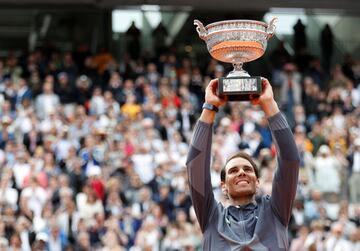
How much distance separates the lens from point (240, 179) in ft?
15.8

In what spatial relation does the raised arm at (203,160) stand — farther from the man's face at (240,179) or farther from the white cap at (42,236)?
the white cap at (42,236)

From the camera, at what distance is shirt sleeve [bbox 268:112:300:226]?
4.71m

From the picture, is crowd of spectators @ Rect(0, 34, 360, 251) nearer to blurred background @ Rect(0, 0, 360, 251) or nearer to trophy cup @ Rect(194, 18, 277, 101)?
blurred background @ Rect(0, 0, 360, 251)

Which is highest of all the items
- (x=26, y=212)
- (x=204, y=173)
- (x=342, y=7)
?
(x=342, y=7)

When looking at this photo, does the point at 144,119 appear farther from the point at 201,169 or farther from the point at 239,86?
the point at 239,86

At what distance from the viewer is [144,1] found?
790 inches

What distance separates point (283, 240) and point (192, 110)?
14184 millimetres

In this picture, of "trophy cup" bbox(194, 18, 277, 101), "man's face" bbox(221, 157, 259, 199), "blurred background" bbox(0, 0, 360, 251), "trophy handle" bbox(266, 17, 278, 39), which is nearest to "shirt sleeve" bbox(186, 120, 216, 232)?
"man's face" bbox(221, 157, 259, 199)

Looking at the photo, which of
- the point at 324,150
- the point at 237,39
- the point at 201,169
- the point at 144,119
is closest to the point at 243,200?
the point at 201,169

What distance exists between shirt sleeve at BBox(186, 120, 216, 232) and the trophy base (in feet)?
0.67

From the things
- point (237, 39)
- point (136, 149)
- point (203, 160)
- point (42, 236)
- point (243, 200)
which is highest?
A: point (237, 39)

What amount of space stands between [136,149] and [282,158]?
1150cm

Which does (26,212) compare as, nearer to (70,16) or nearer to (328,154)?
(328,154)

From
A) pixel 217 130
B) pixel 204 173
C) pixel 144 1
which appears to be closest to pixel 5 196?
pixel 217 130
